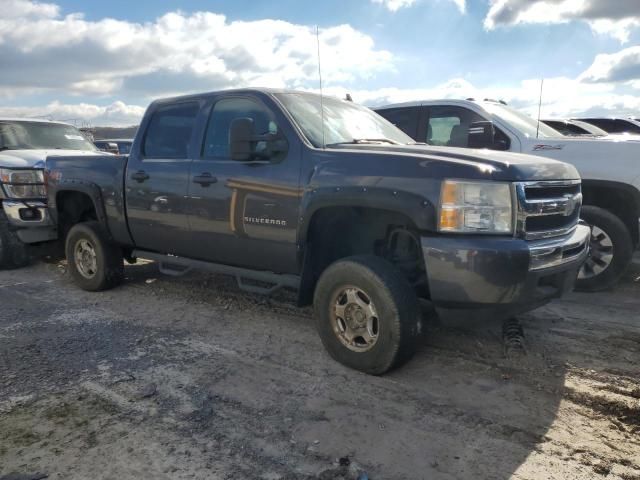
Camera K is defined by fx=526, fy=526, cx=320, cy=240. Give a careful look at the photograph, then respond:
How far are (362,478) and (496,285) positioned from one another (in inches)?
53.0

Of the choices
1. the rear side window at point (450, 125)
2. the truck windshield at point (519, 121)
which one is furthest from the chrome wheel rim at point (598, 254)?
the rear side window at point (450, 125)

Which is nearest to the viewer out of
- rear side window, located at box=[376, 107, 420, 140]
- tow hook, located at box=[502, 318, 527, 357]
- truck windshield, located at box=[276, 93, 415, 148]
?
tow hook, located at box=[502, 318, 527, 357]

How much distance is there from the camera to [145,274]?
265 inches

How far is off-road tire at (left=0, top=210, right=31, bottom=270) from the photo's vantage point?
714 cm

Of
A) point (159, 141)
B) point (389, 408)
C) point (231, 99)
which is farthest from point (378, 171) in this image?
point (159, 141)

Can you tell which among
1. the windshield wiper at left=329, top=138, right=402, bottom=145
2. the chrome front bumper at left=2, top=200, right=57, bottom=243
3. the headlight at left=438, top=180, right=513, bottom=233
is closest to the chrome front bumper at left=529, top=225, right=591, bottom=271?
the headlight at left=438, top=180, right=513, bottom=233

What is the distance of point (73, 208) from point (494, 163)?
5.00 meters

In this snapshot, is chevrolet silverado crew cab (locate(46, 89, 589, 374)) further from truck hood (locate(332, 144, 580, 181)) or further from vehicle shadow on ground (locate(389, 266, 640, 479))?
vehicle shadow on ground (locate(389, 266, 640, 479))

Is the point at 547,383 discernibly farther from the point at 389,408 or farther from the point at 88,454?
the point at 88,454

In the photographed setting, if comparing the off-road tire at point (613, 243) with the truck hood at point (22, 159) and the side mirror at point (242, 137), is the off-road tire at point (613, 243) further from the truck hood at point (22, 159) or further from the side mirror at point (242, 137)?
the truck hood at point (22, 159)

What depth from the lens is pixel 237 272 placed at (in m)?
4.50

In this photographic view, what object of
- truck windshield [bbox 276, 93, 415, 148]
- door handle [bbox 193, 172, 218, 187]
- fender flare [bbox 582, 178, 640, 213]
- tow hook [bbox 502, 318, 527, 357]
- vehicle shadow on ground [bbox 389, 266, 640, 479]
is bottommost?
vehicle shadow on ground [bbox 389, 266, 640, 479]

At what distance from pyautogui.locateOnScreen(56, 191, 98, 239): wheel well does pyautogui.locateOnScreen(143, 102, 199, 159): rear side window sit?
133 cm

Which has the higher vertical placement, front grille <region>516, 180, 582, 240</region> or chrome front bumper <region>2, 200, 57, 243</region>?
front grille <region>516, 180, 582, 240</region>
